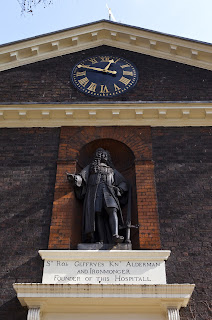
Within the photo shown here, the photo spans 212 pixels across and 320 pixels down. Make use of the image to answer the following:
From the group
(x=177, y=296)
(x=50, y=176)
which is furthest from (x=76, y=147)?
(x=177, y=296)

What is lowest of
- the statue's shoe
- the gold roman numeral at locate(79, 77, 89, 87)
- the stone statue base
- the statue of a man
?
the stone statue base

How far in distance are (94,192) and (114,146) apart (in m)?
1.58

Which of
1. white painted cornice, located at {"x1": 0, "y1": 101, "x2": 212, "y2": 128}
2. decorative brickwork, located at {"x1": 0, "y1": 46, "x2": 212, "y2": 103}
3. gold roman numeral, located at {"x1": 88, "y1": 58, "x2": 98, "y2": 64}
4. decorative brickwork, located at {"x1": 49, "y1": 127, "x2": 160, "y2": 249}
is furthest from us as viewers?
gold roman numeral, located at {"x1": 88, "y1": 58, "x2": 98, "y2": 64}

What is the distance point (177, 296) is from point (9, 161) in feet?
15.3

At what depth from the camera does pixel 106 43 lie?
11812 mm

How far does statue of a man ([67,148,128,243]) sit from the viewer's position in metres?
8.32

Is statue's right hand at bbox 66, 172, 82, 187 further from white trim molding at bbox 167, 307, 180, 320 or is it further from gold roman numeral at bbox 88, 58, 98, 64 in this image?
gold roman numeral at bbox 88, 58, 98, 64

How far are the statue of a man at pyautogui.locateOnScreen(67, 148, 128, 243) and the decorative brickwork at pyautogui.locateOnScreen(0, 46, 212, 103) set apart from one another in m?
2.10

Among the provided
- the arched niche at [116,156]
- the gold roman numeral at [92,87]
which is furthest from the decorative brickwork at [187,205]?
the gold roman numeral at [92,87]

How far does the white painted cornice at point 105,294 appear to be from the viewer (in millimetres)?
7004

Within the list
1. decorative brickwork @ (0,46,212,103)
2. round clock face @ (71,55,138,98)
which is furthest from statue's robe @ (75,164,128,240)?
round clock face @ (71,55,138,98)

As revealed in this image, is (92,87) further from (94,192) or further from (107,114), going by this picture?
(94,192)

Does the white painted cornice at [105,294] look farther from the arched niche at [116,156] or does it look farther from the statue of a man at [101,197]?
the arched niche at [116,156]

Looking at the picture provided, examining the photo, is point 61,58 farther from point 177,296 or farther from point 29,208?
point 177,296
